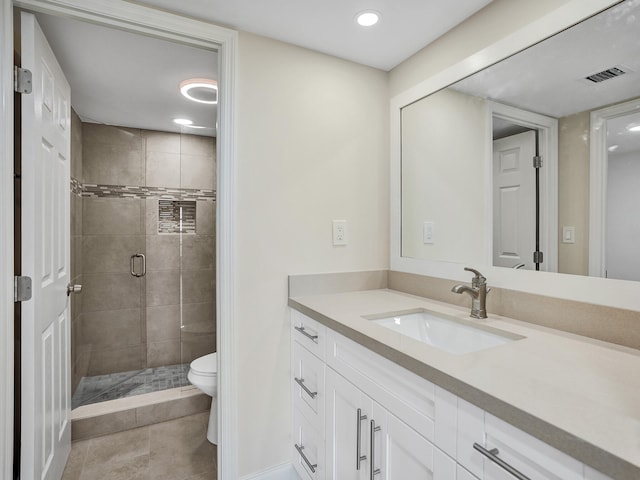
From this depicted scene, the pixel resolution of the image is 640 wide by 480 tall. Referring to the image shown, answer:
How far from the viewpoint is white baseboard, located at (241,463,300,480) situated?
64.6 inches

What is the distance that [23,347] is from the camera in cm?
133

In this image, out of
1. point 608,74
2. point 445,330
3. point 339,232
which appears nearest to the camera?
point 608,74

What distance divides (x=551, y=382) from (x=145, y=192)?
3.19 m

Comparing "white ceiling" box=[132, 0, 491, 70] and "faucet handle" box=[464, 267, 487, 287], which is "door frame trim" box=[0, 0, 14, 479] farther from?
"faucet handle" box=[464, 267, 487, 287]

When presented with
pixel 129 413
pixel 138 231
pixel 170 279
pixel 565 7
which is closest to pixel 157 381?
pixel 129 413

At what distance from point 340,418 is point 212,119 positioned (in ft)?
8.55

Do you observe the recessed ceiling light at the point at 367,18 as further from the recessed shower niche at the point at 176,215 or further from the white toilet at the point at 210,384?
the recessed shower niche at the point at 176,215

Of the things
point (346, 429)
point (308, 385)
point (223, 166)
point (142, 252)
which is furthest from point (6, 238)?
point (142, 252)

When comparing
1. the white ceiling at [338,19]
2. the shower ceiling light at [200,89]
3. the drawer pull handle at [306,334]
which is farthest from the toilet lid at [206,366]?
the white ceiling at [338,19]

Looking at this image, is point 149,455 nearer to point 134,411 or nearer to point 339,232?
point 134,411

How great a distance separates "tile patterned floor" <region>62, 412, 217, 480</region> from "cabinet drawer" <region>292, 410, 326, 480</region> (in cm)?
53

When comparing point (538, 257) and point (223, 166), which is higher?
point (223, 166)

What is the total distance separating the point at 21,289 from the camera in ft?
4.29

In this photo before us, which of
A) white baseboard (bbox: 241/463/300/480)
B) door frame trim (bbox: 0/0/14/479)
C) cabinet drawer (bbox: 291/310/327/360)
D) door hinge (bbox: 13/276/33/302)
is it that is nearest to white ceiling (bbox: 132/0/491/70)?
door frame trim (bbox: 0/0/14/479)
